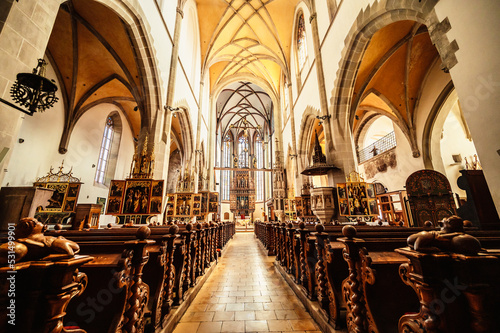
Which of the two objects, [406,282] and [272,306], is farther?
[272,306]

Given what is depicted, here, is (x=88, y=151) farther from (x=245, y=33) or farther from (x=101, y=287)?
(x=245, y=33)

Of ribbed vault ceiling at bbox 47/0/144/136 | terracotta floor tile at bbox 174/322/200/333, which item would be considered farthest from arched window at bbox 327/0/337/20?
terracotta floor tile at bbox 174/322/200/333

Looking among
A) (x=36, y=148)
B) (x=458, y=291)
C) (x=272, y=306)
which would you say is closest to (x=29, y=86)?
(x=272, y=306)

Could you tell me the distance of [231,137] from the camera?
1062 inches

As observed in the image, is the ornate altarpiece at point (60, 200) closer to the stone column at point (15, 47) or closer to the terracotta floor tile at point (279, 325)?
the stone column at point (15, 47)

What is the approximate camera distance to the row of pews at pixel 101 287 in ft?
2.56

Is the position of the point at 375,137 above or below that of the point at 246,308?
above

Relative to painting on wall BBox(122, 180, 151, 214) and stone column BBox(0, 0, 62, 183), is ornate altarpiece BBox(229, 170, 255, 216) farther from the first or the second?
stone column BBox(0, 0, 62, 183)

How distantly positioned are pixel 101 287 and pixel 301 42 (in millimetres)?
13879

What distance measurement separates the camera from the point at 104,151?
10.4 m

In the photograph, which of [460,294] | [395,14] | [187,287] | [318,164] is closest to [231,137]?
[318,164]

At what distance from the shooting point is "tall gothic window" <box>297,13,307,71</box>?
440 inches

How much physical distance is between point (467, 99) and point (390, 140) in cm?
1007

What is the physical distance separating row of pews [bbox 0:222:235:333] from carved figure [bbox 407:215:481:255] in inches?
60.9
